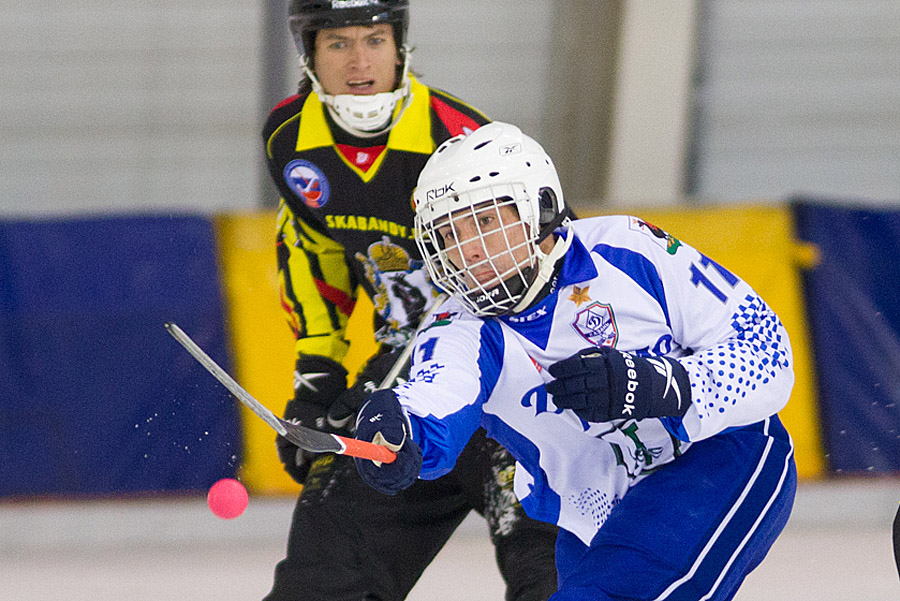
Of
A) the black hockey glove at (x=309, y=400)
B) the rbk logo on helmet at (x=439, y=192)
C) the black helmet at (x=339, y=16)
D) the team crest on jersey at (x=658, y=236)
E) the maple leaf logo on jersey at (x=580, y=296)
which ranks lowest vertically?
the black hockey glove at (x=309, y=400)

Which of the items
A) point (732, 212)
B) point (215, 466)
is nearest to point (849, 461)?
point (732, 212)

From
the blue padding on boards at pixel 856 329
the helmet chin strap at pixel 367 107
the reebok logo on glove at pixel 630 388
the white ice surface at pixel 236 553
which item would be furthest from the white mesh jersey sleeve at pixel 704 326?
the blue padding on boards at pixel 856 329

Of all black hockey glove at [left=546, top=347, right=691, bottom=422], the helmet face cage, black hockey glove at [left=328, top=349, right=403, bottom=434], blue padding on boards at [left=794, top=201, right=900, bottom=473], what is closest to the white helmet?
the helmet face cage

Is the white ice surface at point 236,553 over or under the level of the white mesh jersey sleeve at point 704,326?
under

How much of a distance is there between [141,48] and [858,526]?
4.86 m

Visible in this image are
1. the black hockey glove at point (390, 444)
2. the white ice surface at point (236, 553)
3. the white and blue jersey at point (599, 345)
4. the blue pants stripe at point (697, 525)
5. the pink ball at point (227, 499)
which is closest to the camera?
the pink ball at point (227, 499)

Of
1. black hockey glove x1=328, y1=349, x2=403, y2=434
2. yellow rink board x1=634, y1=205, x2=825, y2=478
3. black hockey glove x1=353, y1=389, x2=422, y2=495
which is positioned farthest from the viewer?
yellow rink board x1=634, y1=205, x2=825, y2=478

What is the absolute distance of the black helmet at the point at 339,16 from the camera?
286 cm

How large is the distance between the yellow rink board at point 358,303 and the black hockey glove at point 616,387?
2.92 m

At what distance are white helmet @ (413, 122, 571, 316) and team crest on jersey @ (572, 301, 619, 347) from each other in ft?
0.37

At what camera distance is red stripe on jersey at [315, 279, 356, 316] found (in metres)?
3.18

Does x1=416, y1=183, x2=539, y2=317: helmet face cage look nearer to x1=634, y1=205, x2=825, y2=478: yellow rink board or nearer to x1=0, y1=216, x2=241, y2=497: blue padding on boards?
x1=0, y1=216, x2=241, y2=497: blue padding on boards

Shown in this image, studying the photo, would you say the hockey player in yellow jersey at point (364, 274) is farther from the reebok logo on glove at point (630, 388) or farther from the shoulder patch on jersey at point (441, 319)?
the reebok logo on glove at point (630, 388)

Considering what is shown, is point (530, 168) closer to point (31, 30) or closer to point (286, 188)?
point (286, 188)
